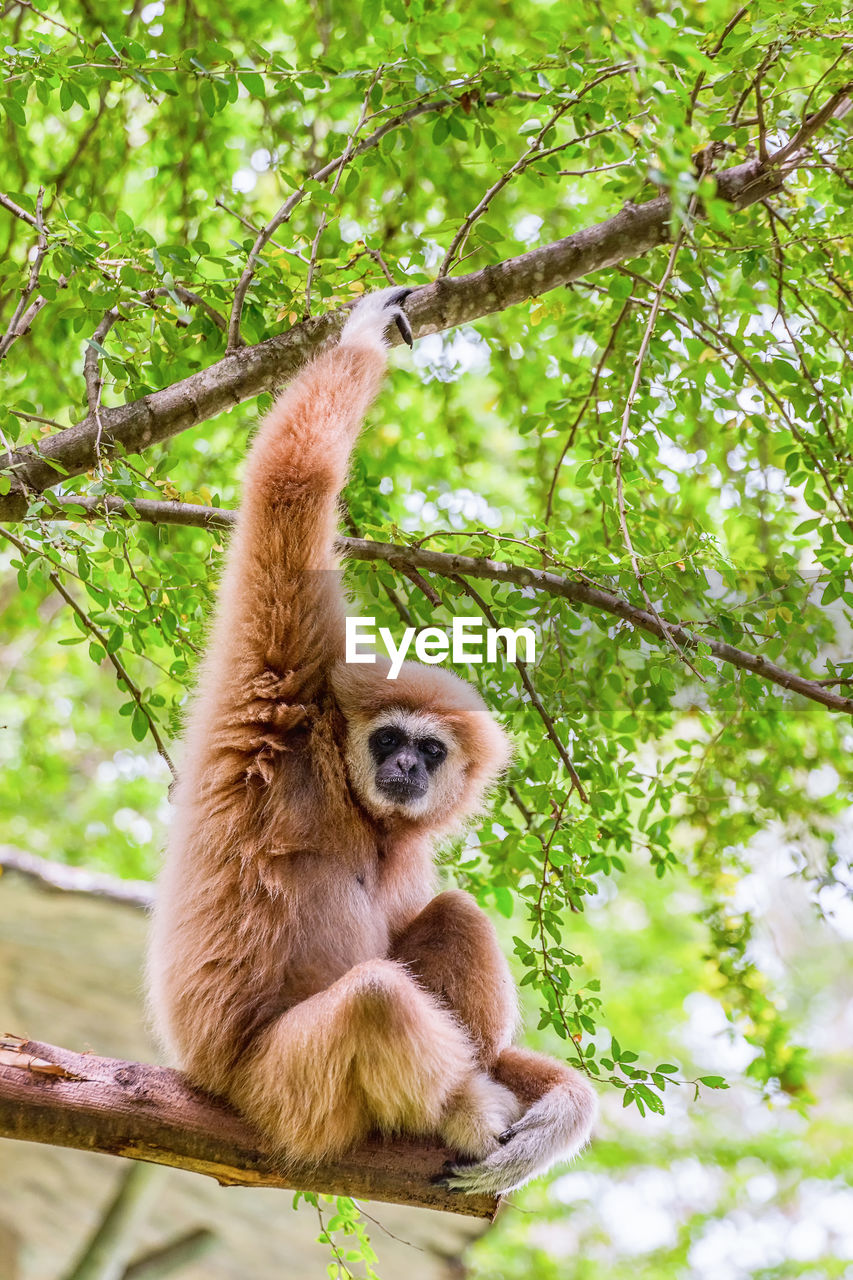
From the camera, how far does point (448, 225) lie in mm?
3537

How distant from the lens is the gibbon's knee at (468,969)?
131 inches

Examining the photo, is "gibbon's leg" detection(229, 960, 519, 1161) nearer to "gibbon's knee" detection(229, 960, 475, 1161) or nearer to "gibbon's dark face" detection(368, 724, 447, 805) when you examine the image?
"gibbon's knee" detection(229, 960, 475, 1161)

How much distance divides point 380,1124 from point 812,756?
2964mm

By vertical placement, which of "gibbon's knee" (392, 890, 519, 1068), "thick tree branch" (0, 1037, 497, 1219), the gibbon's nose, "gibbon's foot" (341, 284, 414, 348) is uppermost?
"gibbon's foot" (341, 284, 414, 348)

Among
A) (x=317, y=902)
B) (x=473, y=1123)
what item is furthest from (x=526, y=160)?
(x=473, y=1123)

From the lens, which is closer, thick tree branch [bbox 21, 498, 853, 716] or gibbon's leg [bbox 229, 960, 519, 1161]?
gibbon's leg [bbox 229, 960, 519, 1161]

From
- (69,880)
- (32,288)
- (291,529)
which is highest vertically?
(32,288)

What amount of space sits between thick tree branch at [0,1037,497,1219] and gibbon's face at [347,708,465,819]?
98 cm

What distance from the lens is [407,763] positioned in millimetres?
3443

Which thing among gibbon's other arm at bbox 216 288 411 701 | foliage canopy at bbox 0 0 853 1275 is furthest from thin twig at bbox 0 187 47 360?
gibbon's other arm at bbox 216 288 411 701

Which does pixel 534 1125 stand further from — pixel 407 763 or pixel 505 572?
pixel 505 572

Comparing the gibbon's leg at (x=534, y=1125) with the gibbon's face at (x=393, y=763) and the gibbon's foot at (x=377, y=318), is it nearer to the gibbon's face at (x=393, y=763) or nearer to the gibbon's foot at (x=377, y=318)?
the gibbon's face at (x=393, y=763)

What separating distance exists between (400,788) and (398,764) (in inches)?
3.0

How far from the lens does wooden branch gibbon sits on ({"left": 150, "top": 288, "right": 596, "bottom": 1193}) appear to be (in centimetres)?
290
